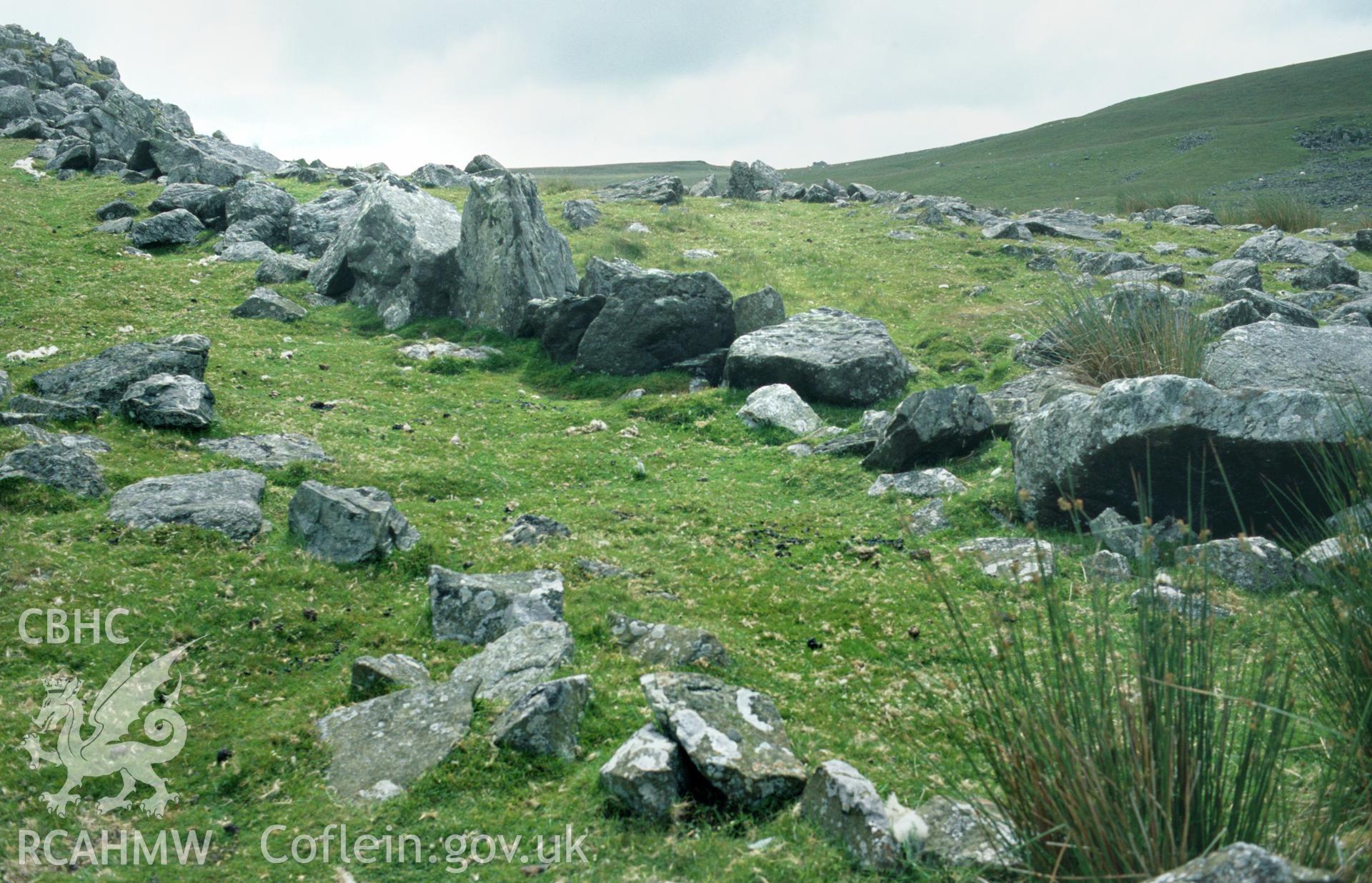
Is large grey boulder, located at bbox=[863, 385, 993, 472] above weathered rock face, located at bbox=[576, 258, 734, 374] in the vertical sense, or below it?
below

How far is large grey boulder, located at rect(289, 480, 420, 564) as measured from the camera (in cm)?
1129

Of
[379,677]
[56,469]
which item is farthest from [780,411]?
[56,469]

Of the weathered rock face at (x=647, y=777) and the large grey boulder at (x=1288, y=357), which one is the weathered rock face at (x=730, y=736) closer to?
the weathered rock face at (x=647, y=777)

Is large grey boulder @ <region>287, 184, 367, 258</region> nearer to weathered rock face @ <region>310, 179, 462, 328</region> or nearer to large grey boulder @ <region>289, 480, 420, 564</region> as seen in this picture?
weathered rock face @ <region>310, 179, 462, 328</region>

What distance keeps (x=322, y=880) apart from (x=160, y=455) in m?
9.52

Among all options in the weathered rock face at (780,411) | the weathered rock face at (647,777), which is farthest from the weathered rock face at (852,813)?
the weathered rock face at (780,411)

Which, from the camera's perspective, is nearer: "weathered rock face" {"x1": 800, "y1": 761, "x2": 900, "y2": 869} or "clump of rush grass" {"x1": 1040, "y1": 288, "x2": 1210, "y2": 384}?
"weathered rock face" {"x1": 800, "y1": 761, "x2": 900, "y2": 869}

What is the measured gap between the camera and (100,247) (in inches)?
1088

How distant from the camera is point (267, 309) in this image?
2405 centimetres

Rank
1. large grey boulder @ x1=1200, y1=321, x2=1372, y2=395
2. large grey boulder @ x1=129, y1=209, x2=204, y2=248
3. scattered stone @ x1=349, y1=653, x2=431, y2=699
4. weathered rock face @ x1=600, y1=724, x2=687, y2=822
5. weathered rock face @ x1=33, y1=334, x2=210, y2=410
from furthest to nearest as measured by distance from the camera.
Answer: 1. large grey boulder @ x1=129, y1=209, x2=204, y2=248
2. weathered rock face @ x1=33, y1=334, x2=210, y2=410
3. large grey boulder @ x1=1200, y1=321, x2=1372, y2=395
4. scattered stone @ x1=349, y1=653, x2=431, y2=699
5. weathered rock face @ x1=600, y1=724, x2=687, y2=822

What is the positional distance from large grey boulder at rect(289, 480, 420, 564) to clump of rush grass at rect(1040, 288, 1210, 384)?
1149cm

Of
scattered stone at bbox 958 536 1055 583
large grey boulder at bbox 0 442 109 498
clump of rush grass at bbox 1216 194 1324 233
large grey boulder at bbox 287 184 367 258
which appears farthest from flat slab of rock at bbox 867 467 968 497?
clump of rush grass at bbox 1216 194 1324 233

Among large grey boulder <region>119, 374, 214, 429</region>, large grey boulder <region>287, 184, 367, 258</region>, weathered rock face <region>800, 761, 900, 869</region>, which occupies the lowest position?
weathered rock face <region>800, 761, 900, 869</region>

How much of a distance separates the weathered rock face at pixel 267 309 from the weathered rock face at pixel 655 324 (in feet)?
26.5
